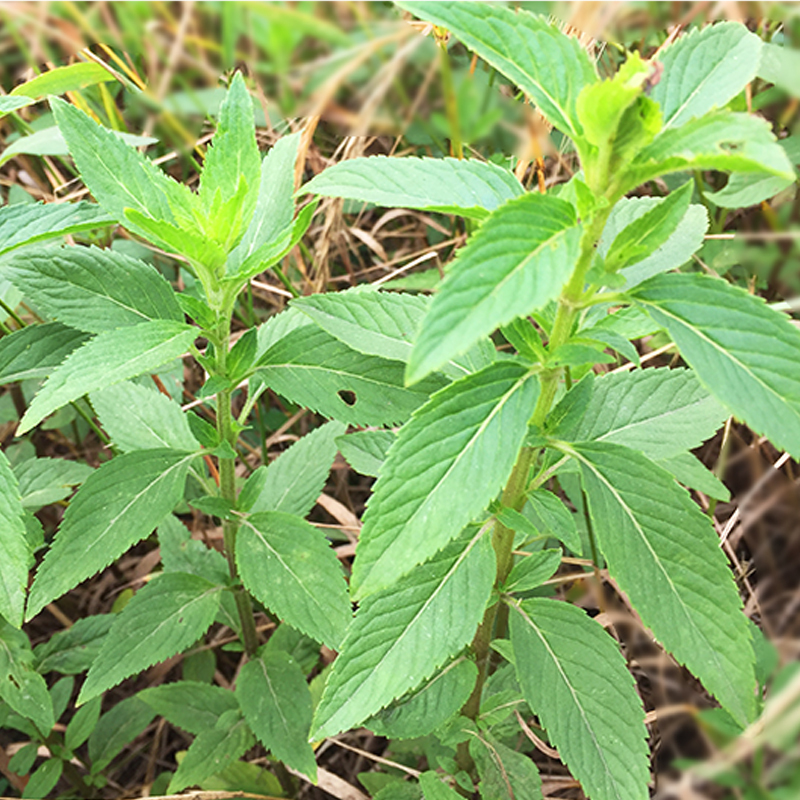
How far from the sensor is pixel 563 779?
1.82m

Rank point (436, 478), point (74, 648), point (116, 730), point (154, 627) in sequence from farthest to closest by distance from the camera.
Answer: point (116, 730)
point (74, 648)
point (154, 627)
point (436, 478)

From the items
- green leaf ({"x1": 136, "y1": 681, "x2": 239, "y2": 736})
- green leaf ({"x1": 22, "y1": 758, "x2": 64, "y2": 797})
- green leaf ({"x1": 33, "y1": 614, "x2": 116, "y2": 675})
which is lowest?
green leaf ({"x1": 22, "y1": 758, "x2": 64, "y2": 797})

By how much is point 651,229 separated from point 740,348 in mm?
201

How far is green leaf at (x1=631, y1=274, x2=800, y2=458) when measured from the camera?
3.04ft

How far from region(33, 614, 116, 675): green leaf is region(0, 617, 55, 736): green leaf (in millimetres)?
158

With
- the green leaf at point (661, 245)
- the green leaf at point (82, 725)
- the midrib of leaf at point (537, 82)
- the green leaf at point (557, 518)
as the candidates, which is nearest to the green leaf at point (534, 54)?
the midrib of leaf at point (537, 82)

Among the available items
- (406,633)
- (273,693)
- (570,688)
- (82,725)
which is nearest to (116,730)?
(82,725)

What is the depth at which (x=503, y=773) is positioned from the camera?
4.76 feet

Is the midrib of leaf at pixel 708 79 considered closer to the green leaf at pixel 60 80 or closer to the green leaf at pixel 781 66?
the green leaf at pixel 781 66

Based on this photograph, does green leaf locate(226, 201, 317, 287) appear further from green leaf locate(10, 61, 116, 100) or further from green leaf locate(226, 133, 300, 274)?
green leaf locate(10, 61, 116, 100)

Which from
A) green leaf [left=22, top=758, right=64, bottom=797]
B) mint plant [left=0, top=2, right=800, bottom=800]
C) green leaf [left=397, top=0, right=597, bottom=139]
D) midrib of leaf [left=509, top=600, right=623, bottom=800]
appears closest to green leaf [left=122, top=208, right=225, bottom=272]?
mint plant [left=0, top=2, right=800, bottom=800]

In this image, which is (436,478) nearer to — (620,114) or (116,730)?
(620,114)

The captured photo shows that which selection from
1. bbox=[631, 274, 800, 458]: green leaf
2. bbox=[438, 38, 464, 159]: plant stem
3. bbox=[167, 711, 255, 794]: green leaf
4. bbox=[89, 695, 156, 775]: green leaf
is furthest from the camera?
bbox=[438, 38, 464, 159]: plant stem

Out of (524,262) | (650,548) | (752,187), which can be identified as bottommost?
(650,548)
